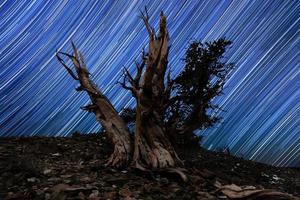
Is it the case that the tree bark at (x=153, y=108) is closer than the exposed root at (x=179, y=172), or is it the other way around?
the exposed root at (x=179, y=172)

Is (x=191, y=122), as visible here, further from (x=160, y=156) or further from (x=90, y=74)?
(x=90, y=74)

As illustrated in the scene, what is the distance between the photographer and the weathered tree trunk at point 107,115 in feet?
40.9

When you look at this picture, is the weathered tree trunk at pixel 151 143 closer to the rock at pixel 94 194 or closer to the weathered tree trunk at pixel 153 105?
the weathered tree trunk at pixel 153 105

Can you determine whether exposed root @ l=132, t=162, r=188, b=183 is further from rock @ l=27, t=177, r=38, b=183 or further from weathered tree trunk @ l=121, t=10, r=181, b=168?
rock @ l=27, t=177, r=38, b=183

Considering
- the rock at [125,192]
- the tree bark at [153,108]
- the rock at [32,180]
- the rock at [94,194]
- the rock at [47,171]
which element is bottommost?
the rock at [125,192]

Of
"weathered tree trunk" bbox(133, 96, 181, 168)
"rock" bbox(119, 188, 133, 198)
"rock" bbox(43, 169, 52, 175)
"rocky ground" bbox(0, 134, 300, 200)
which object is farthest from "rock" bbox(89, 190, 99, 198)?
"weathered tree trunk" bbox(133, 96, 181, 168)

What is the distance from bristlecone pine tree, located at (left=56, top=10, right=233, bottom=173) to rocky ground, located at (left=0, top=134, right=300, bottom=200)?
0.87m

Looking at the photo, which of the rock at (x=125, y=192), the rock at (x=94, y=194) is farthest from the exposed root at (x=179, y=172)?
the rock at (x=94, y=194)

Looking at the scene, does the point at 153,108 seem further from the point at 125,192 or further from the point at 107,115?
the point at 125,192

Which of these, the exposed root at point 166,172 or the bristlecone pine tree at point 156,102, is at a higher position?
the bristlecone pine tree at point 156,102

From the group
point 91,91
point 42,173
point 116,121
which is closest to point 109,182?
point 42,173

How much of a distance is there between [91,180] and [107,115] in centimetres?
446

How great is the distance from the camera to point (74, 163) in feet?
40.5

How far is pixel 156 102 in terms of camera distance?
42.0 feet
